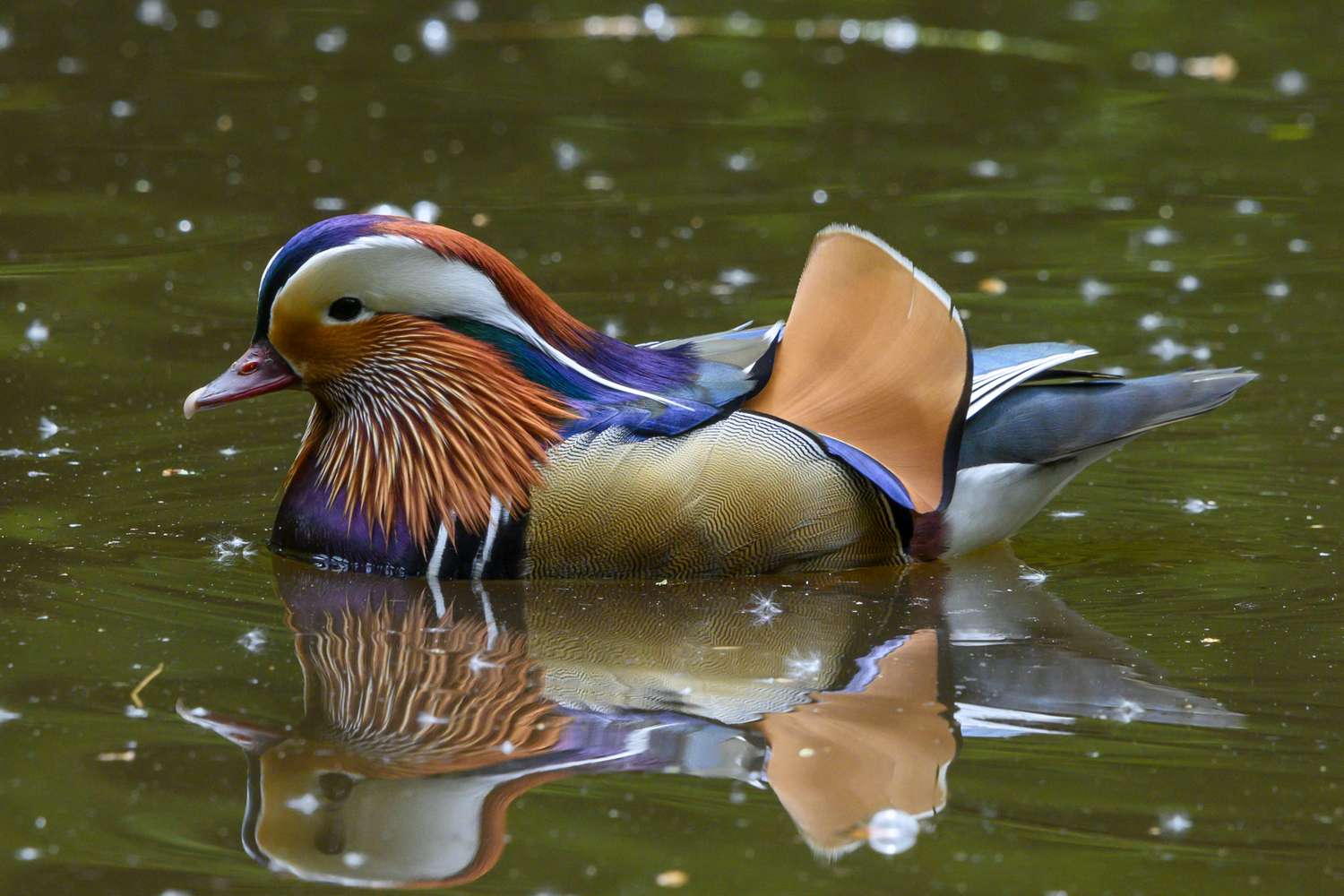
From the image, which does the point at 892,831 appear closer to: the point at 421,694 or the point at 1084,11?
the point at 421,694

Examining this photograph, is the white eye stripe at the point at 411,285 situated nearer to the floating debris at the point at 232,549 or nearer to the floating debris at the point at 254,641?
the floating debris at the point at 232,549

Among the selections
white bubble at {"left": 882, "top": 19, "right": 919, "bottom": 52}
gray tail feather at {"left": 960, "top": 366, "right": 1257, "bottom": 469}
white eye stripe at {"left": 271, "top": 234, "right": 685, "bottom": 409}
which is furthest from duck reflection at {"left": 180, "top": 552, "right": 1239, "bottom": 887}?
white bubble at {"left": 882, "top": 19, "right": 919, "bottom": 52}

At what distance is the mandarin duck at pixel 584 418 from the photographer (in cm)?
600

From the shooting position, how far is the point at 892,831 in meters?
4.48

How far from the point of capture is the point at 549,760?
4.85 meters

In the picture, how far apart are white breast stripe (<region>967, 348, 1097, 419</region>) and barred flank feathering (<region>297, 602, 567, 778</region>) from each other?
5.52 feet

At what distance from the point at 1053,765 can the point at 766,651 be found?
1084 mm

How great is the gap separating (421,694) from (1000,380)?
2.19 meters

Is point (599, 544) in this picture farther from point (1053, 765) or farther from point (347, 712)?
point (1053, 765)

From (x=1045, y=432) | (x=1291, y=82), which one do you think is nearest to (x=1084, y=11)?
(x=1291, y=82)

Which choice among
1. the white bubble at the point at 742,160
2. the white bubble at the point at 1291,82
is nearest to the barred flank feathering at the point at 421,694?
the white bubble at the point at 742,160

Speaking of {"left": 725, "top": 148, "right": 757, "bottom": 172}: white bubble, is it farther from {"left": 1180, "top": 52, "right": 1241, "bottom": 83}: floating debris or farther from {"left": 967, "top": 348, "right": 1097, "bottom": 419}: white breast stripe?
{"left": 967, "top": 348, "right": 1097, "bottom": 419}: white breast stripe

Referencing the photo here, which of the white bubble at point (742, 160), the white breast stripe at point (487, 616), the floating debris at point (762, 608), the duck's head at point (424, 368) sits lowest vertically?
the white bubble at point (742, 160)

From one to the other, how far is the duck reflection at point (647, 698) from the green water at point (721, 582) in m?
0.02
